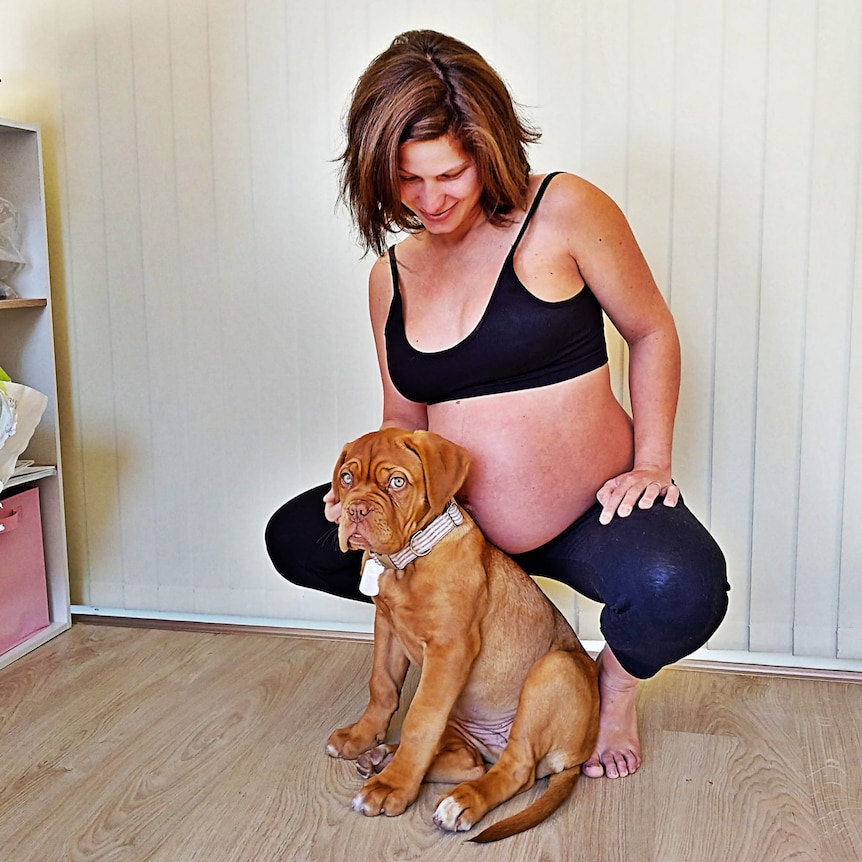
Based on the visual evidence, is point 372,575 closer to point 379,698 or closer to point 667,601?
point 379,698

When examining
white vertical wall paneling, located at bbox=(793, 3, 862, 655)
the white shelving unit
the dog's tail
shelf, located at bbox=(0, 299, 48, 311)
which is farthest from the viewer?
the white shelving unit

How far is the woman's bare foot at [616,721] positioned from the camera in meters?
1.62

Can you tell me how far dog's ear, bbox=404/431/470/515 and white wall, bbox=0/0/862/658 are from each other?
74cm

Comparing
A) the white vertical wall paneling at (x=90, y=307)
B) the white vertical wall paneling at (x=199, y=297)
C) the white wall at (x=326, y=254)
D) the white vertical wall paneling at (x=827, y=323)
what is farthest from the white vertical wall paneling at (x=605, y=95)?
the white vertical wall paneling at (x=90, y=307)

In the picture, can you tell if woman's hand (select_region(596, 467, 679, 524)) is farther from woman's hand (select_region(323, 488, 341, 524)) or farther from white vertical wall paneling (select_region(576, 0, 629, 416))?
white vertical wall paneling (select_region(576, 0, 629, 416))

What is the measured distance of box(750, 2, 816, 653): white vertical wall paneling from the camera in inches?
76.7

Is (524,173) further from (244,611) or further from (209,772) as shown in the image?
(244,611)

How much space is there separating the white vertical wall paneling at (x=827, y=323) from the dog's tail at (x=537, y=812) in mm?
809

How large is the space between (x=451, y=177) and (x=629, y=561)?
24.3 inches

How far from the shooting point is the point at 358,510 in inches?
57.2

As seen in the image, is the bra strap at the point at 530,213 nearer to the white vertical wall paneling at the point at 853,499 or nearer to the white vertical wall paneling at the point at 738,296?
the white vertical wall paneling at the point at 738,296

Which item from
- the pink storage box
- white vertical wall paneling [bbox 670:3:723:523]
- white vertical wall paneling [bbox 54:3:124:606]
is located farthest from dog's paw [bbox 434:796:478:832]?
white vertical wall paneling [bbox 54:3:124:606]

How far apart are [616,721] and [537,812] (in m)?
0.26

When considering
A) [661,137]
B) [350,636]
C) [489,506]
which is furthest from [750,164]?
[350,636]
